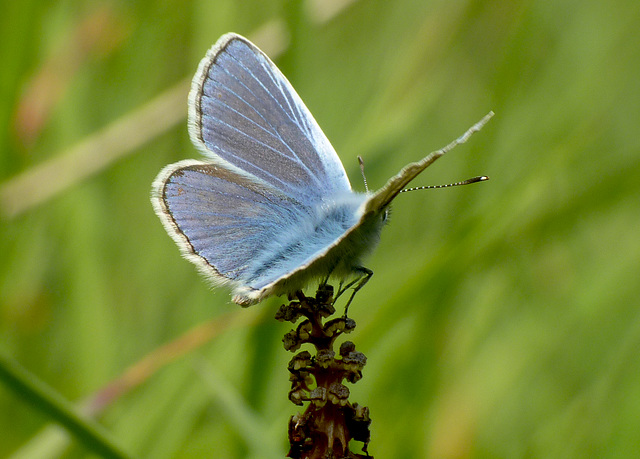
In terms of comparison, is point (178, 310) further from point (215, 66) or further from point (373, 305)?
point (215, 66)

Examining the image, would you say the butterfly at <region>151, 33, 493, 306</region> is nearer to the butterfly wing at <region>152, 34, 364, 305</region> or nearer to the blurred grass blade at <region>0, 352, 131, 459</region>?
the butterfly wing at <region>152, 34, 364, 305</region>

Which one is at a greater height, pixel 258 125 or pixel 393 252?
pixel 393 252

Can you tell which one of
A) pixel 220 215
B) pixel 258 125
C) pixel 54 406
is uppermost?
pixel 258 125

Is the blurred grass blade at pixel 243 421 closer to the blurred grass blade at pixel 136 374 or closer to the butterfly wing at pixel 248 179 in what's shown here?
the butterfly wing at pixel 248 179

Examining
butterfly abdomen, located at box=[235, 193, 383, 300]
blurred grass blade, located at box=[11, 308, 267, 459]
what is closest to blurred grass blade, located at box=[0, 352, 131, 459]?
butterfly abdomen, located at box=[235, 193, 383, 300]

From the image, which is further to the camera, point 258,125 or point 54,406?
point 258,125

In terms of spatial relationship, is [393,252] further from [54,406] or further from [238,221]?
[54,406]

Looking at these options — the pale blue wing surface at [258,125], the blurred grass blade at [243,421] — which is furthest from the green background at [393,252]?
the pale blue wing surface at [258,125]

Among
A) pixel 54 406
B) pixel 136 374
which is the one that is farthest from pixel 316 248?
pixel 136 374
